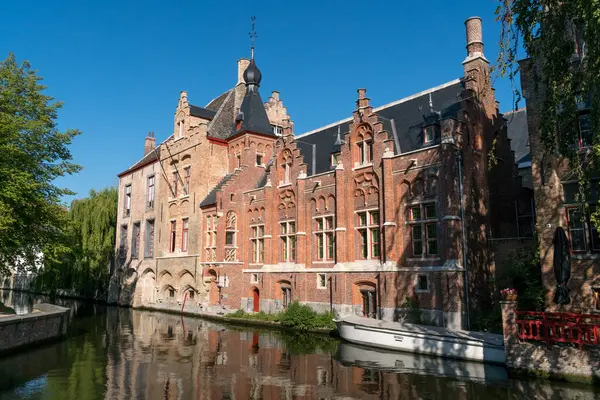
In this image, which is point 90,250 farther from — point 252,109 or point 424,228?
point 424,228

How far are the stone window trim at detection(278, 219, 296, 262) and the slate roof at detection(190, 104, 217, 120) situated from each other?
466 inches

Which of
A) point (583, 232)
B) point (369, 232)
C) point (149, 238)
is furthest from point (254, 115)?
point (583, 232)

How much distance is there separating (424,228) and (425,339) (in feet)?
16.8

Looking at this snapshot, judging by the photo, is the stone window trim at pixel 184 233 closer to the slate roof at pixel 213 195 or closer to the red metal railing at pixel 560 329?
the slate roof at pixel 213 195

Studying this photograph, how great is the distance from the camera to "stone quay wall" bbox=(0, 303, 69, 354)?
15328 millimetres

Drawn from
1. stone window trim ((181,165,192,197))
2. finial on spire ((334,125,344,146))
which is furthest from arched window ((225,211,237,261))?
finial on spire ((334,125,344,146))

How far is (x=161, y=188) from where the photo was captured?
113ft

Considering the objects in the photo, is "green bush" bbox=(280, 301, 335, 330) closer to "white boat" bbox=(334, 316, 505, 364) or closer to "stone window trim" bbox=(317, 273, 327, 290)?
"stone window trim" bbox=(317, 273, 327, 290)

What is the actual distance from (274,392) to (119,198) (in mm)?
32683

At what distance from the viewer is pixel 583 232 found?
14734mm

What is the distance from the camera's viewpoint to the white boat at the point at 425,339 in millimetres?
13867

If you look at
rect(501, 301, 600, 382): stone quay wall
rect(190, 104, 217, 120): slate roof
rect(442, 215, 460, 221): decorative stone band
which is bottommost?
rect(501, 301, 600, 382): stone quay wall

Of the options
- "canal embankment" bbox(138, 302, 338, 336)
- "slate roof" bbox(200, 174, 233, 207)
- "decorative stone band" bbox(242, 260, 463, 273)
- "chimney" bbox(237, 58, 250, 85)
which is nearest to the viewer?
"decorative stone band" bbox(242, 260, 463, 273)

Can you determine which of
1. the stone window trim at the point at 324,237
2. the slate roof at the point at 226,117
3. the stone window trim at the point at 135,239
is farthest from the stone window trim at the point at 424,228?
the stone window trim at the point at 135,239
